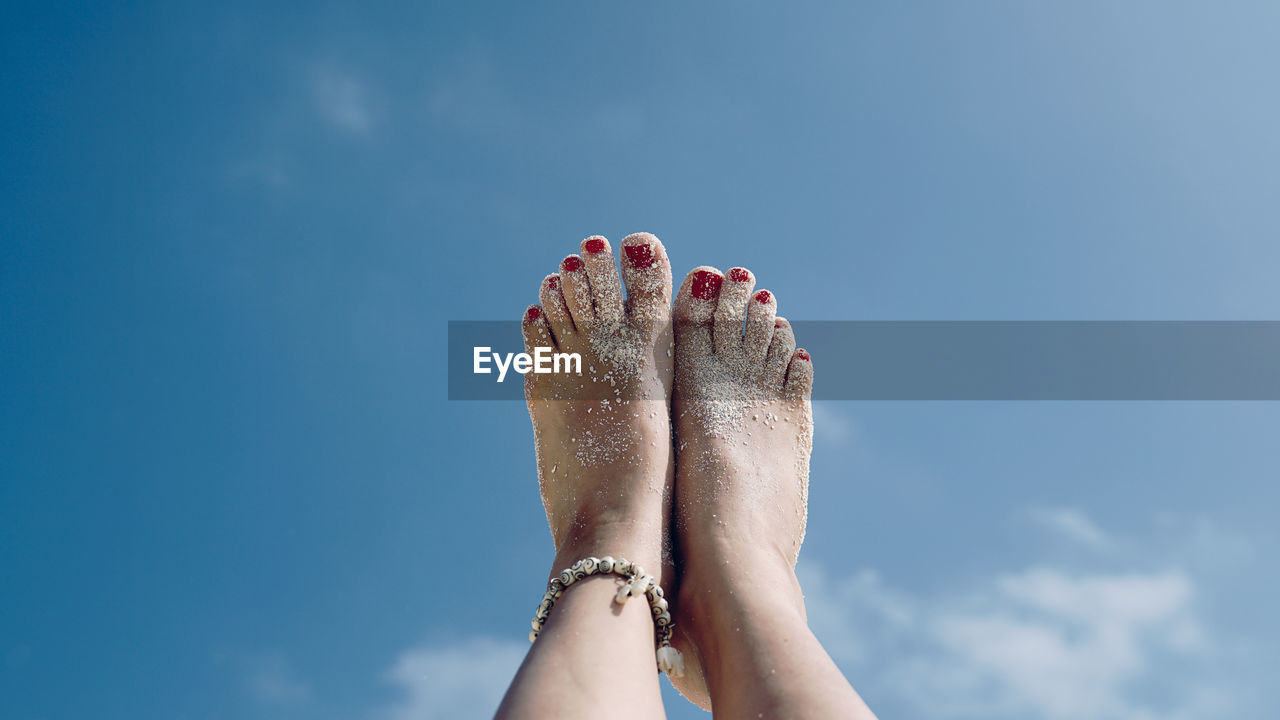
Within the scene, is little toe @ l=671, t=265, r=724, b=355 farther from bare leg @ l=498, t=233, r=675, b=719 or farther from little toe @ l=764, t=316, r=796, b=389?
little toe @ l=764, t=316, r=796, b=389

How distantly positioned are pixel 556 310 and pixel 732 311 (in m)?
0.47

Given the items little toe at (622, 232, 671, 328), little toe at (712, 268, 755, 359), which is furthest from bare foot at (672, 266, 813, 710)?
little toe at (622, 232, 671, 328)

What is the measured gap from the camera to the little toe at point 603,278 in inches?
90.6

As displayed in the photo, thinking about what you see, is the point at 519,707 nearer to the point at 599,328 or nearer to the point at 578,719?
the point at 578,719

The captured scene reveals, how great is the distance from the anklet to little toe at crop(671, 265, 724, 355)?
2.96 ft

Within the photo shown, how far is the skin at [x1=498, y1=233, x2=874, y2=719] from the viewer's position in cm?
124

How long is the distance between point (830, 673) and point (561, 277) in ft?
4.51

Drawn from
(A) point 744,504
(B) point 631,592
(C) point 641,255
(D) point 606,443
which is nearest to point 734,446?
(A) point 744,504

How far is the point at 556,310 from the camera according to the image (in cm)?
236

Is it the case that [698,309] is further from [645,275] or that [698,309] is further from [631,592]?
[631,592]

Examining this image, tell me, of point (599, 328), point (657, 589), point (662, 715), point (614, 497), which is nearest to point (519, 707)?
point (662, 715)

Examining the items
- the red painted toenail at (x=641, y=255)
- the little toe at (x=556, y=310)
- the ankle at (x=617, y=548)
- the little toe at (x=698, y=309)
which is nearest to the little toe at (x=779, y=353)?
the little toe at (x=698, y=309)

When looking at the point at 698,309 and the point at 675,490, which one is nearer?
the point at 675,490

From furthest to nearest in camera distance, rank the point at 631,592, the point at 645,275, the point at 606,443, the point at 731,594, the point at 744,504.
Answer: the point at 645,275, the point at 606,443, the point at 744,504, the point at 731,594, the point at 631,592
